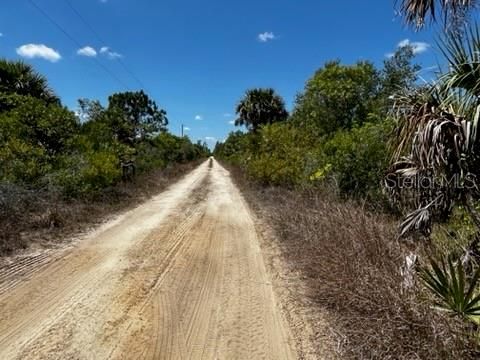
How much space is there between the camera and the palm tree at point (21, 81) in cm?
1444

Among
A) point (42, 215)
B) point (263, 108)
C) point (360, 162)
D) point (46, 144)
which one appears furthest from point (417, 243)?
point (263, 108)

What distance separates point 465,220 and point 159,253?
495 centimetres

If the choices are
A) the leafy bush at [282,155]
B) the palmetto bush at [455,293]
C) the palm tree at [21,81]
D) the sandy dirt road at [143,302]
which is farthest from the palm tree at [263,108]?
the palmetto bush at [455,293]

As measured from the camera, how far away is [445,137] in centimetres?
384

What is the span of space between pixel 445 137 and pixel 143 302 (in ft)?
12.7

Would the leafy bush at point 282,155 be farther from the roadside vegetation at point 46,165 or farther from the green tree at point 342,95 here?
the roadside vegetation at point 46,165

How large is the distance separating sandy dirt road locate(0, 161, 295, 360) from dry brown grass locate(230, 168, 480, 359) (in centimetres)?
63

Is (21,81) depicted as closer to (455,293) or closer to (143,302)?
(143,302)

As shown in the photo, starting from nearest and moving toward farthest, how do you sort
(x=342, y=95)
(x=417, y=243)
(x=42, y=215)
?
1. (x=417, y=243)
2. (x=42, y=215)
3. (x=342, y=95)

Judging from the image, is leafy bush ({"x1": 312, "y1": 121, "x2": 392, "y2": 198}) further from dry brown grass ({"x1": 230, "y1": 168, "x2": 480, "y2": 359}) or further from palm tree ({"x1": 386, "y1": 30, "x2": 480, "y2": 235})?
palm tree ({"x1": 386, "y1": 30, "x2": 480, "y2": 235})

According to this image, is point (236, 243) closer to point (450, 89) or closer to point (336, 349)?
point (336, 349)

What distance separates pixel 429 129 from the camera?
3.87 meters

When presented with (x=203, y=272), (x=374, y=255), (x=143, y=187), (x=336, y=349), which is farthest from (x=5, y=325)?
(x=143, y=187)

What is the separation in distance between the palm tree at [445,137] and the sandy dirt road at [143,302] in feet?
7.43
